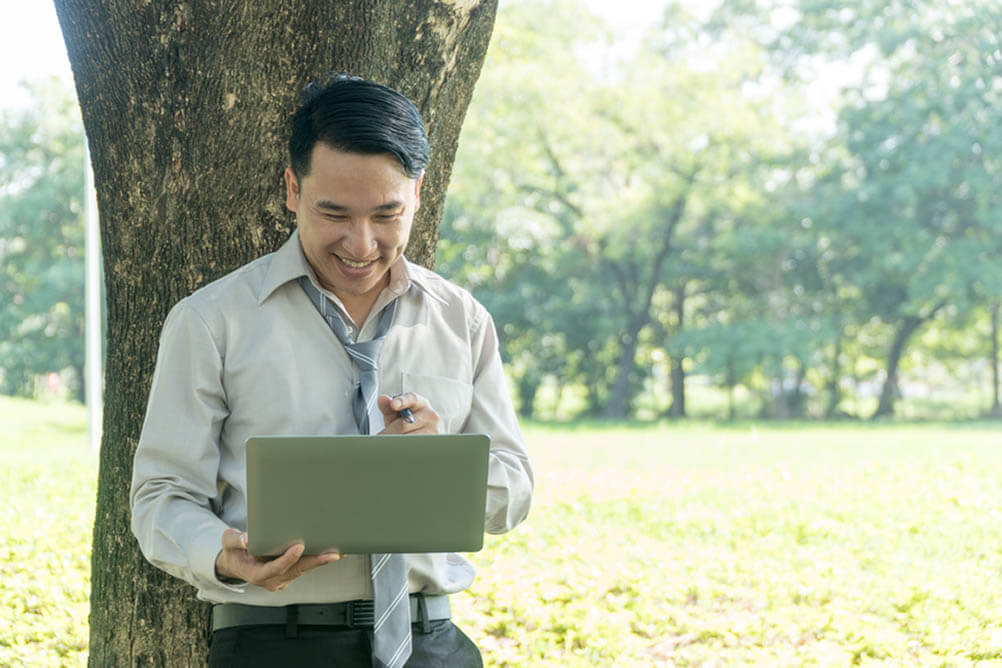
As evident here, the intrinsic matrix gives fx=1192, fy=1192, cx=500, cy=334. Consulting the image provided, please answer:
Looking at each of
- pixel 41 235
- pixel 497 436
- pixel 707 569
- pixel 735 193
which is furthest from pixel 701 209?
pixel 497 436

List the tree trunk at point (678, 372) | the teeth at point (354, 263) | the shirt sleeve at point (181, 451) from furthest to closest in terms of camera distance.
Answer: the tree trunk at point (678, 372)
the teeth at point (354, 263)
the shirt sleeve at point (181, 451)

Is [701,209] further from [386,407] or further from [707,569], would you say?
[386,407]

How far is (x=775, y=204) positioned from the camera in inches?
1014

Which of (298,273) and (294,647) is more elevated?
(298,273)

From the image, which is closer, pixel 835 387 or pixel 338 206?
pixel 338 206

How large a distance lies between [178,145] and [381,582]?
5.57 feet

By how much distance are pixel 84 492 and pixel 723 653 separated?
5.06 metres

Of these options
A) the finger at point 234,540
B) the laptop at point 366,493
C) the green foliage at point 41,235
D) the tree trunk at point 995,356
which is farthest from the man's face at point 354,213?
the green foliage at point 41,235

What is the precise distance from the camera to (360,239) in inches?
95.9

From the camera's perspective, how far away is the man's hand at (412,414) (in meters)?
2.29

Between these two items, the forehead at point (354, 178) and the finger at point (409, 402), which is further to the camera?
the forehead at point (354, 178)

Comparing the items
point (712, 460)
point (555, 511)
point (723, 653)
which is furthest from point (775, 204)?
point (723, 653)

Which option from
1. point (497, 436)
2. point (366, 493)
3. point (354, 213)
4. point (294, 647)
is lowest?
point (294, 647)

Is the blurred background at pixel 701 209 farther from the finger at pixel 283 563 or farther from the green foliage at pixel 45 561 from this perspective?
the finger at pixel 283 563
